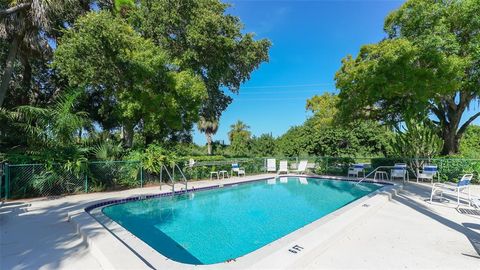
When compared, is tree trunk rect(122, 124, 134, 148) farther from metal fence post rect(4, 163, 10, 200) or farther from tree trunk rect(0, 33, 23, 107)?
metal fence post rect(4, 163, 10, 200)

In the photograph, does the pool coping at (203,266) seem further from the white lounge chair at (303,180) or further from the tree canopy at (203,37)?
the tree canopy at (203,37)

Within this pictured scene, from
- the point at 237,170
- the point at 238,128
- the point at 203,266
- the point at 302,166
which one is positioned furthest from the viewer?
the point at 238,128

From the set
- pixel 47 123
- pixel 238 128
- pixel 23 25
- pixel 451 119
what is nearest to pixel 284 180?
pixel 451 119

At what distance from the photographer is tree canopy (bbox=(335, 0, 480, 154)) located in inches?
430

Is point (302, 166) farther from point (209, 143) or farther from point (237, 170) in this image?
point (209, 143)

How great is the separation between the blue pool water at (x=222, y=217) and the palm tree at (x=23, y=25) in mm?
6874

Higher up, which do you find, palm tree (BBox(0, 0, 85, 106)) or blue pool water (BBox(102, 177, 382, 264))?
palm tree (BBox(0, 0, 85, 106))

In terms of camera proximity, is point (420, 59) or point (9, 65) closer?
point (9, 65)

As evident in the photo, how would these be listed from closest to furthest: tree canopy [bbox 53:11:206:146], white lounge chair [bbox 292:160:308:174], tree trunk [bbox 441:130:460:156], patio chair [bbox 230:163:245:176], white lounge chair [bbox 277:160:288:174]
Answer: tree canopy [bbox 53:11:206:146] < tree trunk [bbox 441:130:460:156] < patio chair [bbox 230:163:245:176] < white lounge chair [bbox 292:160:308:174] < white lounge chair [bbox 277:160:288:174]

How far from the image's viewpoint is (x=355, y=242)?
460 cm

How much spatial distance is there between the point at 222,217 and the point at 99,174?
542 cm

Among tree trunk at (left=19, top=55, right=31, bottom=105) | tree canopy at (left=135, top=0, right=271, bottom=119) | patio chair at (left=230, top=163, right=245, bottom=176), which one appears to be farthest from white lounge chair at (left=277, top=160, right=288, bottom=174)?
tree trunk at (left=19, top=55, right=31, bottom=105)

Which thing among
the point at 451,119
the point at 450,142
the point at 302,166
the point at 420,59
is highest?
the point at 420,59

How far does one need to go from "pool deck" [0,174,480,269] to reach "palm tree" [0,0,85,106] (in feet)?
19.4
